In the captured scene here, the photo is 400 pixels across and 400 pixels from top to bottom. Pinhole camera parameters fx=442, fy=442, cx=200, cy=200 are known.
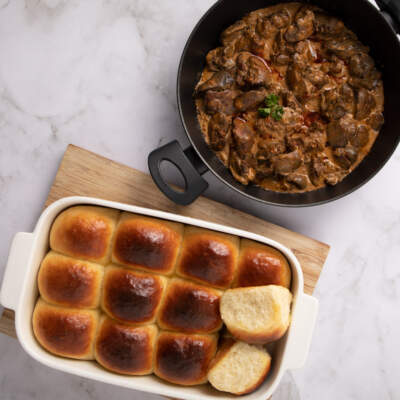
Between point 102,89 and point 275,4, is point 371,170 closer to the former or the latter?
point 275,4

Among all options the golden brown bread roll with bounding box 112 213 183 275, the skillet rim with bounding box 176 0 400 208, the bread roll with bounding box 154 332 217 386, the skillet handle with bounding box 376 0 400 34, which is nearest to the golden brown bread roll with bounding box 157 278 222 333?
the bread roll with bounding box 154 332 217 386

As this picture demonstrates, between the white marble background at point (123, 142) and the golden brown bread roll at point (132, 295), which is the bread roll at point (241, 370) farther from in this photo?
the white marble background at point (123, 142)

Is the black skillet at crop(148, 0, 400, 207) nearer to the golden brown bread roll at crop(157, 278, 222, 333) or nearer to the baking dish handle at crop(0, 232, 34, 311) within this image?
the golden brown bread roll at crop(157, 278, 222, 333)

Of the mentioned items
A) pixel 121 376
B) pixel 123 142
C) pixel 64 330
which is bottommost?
pixel 121 376

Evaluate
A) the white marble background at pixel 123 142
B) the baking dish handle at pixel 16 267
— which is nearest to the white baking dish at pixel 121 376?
the baking dish handle at pixel 16 267

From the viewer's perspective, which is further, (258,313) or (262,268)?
(262,268)

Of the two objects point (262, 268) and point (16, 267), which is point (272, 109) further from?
point (16, 267)

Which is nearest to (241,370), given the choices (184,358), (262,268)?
(184,358)
